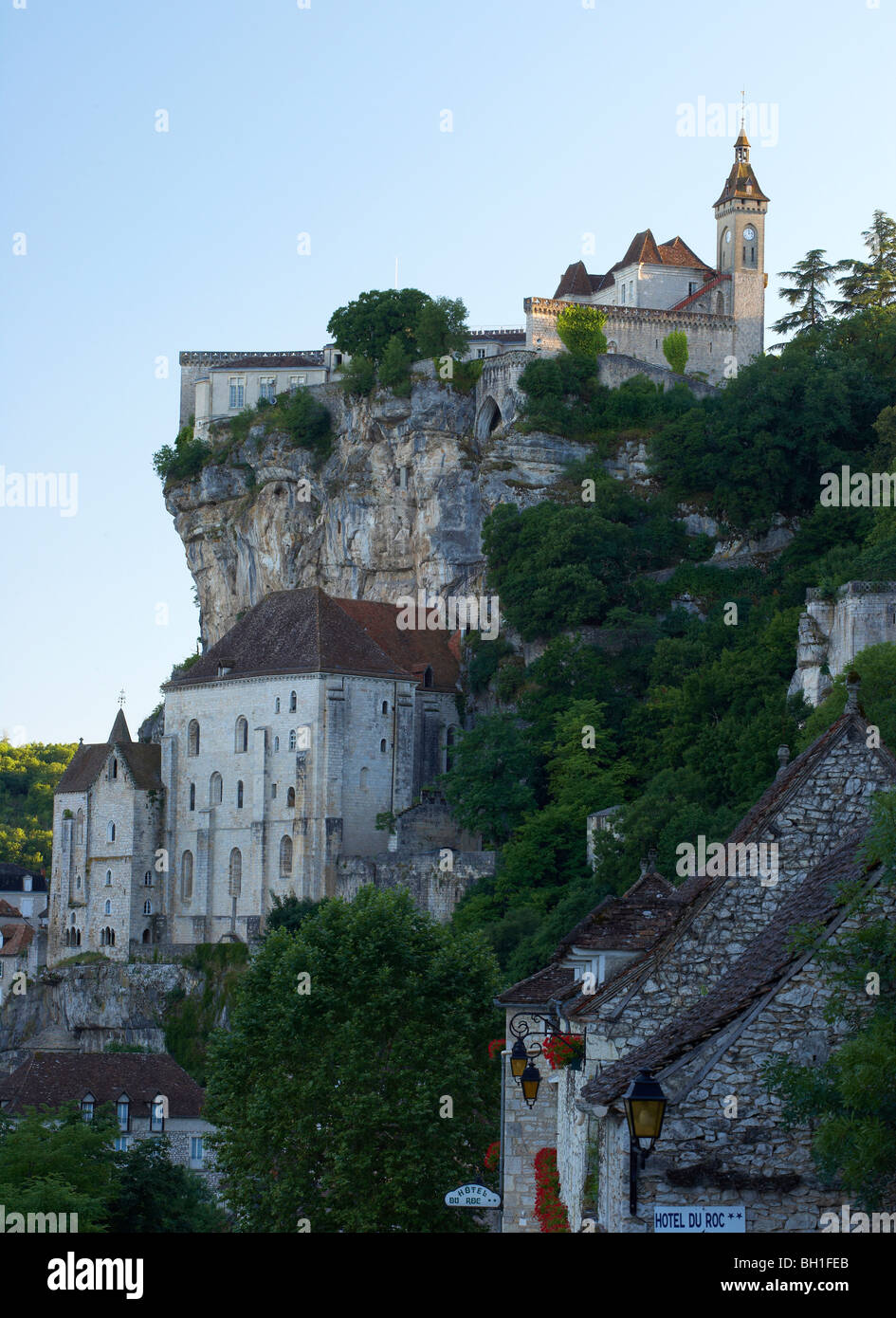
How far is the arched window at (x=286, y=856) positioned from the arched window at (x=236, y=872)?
283 centimetres

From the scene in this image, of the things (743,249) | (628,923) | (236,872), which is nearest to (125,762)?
(236,872)

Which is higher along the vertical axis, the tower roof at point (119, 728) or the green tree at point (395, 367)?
the green tree at point (395, 367)

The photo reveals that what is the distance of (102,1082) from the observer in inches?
2795

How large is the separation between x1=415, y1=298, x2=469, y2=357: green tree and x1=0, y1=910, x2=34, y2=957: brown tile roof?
3698cm

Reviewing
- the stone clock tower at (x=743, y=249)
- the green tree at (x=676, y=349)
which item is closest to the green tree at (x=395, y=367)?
the green tree at (x=676, y=349)

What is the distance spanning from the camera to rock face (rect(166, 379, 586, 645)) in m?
96.1

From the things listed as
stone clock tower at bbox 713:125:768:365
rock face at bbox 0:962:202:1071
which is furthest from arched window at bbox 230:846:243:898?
stone clock tower at bbox 713:125:768:365

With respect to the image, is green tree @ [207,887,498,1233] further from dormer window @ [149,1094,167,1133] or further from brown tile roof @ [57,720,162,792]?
brown tile roof @ [57,720,162,792]

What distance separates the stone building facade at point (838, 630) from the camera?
66.8 meters

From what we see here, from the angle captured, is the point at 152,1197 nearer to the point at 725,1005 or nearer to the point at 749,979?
the point at 749,979

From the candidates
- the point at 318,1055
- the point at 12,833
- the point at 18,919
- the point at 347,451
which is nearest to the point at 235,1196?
the point at 318,1055

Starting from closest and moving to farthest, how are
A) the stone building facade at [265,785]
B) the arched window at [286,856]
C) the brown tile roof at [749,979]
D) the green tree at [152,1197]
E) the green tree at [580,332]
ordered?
the brown tile roof at [749,979]
the green tree at [152,1197]
the stone building facade at [265,785]
the arched window at [286,856]
the green tree at [580,332]

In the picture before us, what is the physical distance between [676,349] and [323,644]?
89.7ft

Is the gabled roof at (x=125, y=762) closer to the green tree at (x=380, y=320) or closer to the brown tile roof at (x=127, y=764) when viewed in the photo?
the brown tile roof at (x=127, y=764)
